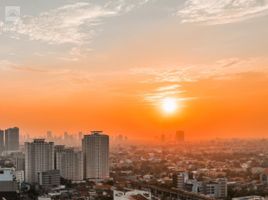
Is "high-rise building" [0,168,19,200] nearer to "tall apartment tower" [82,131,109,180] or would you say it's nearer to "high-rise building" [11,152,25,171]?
"tall apartment tower" [82,131,109,180]

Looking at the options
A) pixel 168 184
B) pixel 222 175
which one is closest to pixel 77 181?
pixel 168 184

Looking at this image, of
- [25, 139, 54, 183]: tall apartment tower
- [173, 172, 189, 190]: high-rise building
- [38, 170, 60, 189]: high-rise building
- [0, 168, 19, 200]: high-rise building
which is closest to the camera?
[0, 168, 19, 200]: high-rise building

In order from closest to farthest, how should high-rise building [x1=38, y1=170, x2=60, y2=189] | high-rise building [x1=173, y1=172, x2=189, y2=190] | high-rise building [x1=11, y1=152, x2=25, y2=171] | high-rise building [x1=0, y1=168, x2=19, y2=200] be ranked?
high-rise building [x1=0, y1=168, x2=19, y2=200]
high-rise building [x1=173, y1=172, x2=189, y2=190]
high-rise building [x1=38, y1=170, x2=60, y2=189]
high-rise building [x1=11, y1=152, x2=25, y2=171]

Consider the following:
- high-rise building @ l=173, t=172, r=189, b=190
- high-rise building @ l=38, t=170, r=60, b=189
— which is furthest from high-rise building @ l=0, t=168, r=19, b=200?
high-rise building @ l=173, t=172, r=189, b=190

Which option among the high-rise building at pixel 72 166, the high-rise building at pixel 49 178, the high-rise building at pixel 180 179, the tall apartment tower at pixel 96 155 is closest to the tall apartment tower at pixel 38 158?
the high-rise building at pixel 72 166

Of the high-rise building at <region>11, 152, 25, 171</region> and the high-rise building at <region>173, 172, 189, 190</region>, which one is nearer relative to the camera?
the high-rise building at <region>173, 172, 189, 190</region>

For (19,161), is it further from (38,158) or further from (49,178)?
(49,178)

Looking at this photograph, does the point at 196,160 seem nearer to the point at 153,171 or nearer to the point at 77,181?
the point at 153,171

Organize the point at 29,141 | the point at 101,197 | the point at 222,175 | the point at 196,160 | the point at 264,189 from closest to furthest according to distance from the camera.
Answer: the point at 101,197, the point at 264,189, the point at 222,175, the point at 29,141, the point at 196,160
